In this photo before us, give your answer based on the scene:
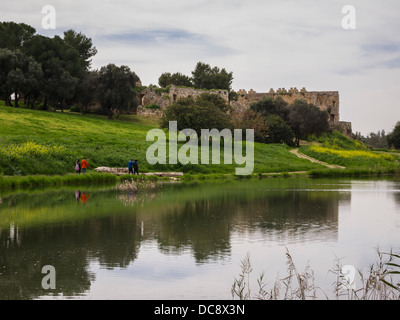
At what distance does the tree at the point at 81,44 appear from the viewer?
88000 mm

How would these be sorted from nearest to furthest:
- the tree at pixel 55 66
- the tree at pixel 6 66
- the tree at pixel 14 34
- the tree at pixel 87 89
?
1. the tree at pixel 6 66
2. the tree at pixel 55 66
3. the tree at pixel 87 89
4. the tree at pixel 14 34

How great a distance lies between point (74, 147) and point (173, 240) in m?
29.1

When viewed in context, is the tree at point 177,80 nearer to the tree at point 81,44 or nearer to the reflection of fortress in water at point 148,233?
the tree at point 81,44

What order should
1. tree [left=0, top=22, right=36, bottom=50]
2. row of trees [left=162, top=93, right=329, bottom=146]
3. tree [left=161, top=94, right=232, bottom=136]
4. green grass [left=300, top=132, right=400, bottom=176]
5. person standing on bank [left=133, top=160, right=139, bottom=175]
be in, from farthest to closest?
tree [left=0, top=22, right=36, bottom=50], row of trees [left=162, top=93, right=329, bottom=146], tree [left=161, top=94, right=232, bottom=136], green grass [left=300, top=132, right=400, bottom=176], person standing on bank [left=133, top=160, right=139, bottom=175]

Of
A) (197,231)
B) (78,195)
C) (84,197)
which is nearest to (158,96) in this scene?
(78,195)

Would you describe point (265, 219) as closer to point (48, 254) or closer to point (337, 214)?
point (337, 214)

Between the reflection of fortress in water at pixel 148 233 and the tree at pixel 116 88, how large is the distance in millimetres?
44027

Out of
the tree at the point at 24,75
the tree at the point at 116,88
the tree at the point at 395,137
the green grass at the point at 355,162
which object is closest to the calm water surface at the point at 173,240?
the green grass at the point at 355,162

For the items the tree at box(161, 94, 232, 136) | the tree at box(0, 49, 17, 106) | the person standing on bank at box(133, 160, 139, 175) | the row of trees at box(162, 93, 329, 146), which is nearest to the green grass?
the row of trees at box(162, 93, 329, 146)

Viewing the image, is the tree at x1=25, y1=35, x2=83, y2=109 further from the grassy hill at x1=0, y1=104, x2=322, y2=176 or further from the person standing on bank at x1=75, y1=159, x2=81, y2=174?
the person standing on bank at x1=75, y1=159, x2=81, y2=174

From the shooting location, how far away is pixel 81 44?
88750 millimetres

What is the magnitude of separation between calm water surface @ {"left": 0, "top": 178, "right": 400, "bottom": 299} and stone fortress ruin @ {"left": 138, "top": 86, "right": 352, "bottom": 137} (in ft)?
189

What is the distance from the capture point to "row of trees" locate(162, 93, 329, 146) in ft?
189
